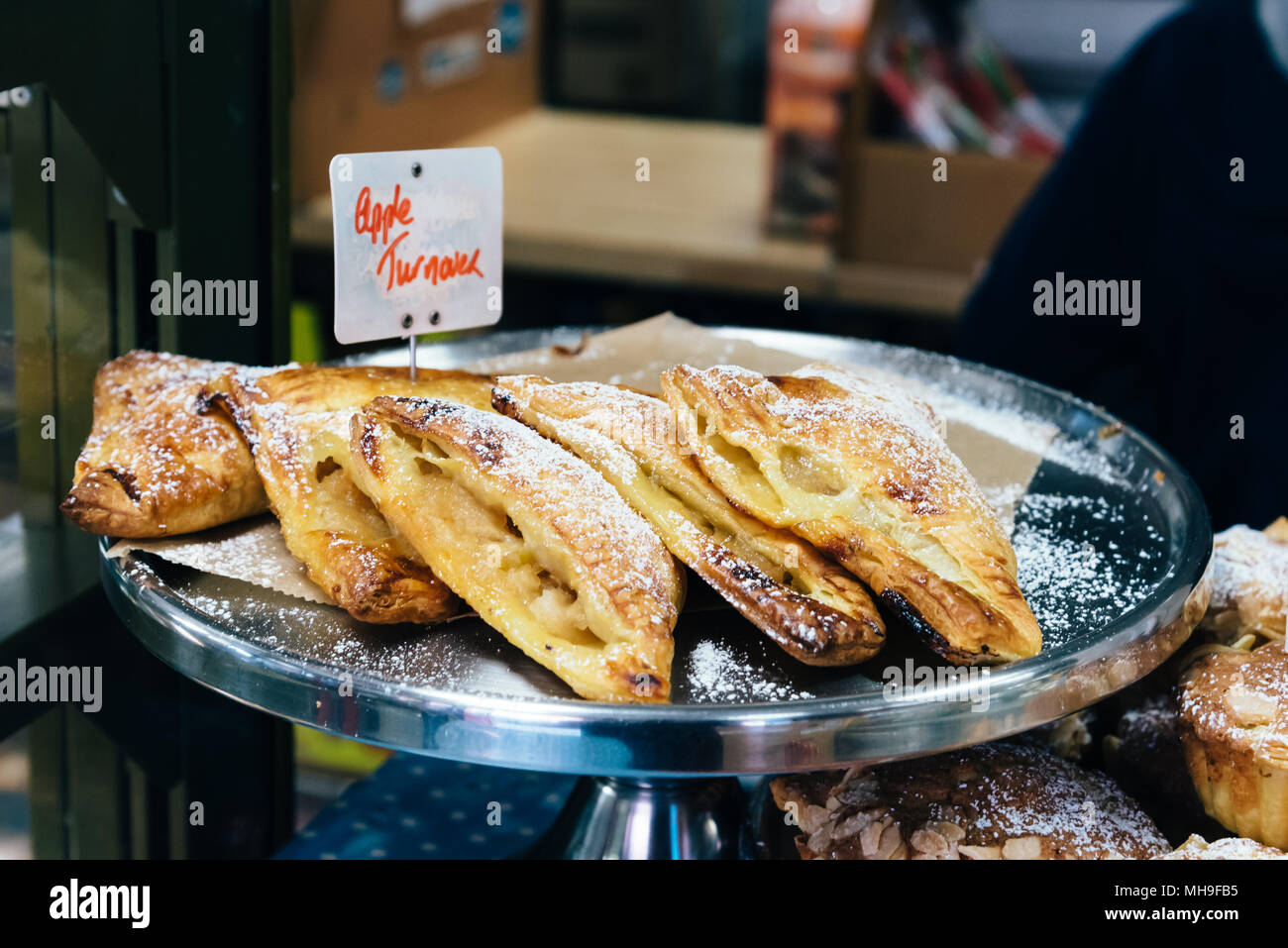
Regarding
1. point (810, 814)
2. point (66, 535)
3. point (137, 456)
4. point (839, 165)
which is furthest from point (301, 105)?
point (810, 814)

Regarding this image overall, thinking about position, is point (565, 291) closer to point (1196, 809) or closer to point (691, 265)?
point (691, 265)

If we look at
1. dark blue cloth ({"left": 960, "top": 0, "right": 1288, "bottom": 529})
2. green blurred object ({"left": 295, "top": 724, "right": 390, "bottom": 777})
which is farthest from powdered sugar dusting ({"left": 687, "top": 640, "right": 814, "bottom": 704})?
green blurred object ({"left": 295, "top": 724, "right": 390, "bottom": 777})

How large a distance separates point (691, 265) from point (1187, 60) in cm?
102

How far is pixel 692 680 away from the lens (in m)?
0.68

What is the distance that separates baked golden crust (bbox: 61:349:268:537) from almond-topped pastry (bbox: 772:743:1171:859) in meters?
0.41

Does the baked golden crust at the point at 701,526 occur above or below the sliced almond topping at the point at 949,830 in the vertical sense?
→ above

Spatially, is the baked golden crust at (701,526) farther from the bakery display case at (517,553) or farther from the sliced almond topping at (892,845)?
the sliced almond topping at (892,845)

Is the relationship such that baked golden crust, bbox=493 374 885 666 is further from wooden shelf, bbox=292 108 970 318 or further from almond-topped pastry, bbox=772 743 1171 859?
wooden shelf, bbox=292 108 970 318

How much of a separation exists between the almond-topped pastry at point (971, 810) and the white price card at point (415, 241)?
40 cm

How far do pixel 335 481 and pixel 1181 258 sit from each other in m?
1.22

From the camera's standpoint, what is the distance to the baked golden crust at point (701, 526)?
0.67 meters

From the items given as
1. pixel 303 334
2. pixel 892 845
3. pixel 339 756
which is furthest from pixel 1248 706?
pixel 303 334

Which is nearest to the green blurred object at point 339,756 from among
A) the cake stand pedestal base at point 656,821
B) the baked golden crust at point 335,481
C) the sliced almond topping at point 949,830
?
the cake stand pedestal base at point 656,821

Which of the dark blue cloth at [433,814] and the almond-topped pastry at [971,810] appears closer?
the almond-topped pastry at [971,810]
